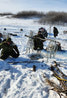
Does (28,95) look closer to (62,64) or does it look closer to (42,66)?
(42,66)

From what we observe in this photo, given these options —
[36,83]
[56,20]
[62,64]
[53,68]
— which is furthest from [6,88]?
[56,20]

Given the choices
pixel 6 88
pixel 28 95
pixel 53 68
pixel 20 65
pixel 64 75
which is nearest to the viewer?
pixel 28 95

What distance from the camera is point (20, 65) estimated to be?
569 cm

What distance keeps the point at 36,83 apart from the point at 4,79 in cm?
111

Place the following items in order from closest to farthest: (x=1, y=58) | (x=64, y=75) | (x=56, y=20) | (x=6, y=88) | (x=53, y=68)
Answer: (x=6, y=88) → (x=64, y=75) → (x=53, y=68) → (x=1, y=58) → (x=56, y=20)

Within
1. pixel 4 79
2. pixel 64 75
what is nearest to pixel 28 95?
pixel 4 79

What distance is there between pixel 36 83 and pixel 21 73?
922mm

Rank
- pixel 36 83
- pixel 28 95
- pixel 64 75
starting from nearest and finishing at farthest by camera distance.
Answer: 1. pixel 28 95
2. pixel 36 83
3. pixel 64 75

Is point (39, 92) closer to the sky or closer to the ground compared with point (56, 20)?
closer to the sky

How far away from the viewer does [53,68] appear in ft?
17.5

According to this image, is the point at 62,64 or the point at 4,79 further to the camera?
the point at 62,64

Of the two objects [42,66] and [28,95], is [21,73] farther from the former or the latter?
[28,95]

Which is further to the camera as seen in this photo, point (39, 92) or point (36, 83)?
point (36, 83)

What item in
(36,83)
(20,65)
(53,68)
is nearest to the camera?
(36,83)
